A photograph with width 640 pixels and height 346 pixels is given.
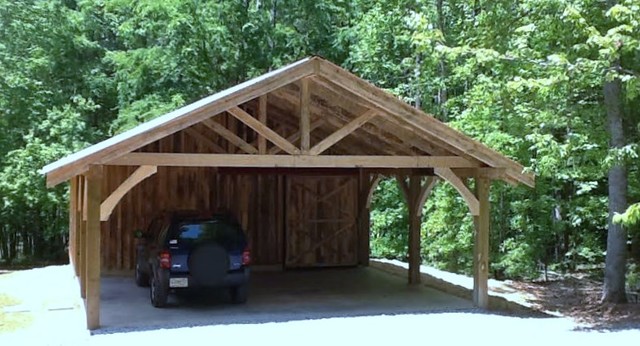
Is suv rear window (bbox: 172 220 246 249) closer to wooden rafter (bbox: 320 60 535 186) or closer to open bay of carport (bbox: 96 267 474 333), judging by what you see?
open bay of carport (bbox: 96 267 474 333)

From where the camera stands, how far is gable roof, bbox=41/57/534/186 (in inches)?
351

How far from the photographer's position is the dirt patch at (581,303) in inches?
400

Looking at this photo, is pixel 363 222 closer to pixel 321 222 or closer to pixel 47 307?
pixel 321 222

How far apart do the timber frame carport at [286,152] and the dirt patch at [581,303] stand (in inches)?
66.2

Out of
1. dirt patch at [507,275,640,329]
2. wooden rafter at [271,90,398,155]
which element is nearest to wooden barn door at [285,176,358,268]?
wooden rafter at [271,90,398,155]

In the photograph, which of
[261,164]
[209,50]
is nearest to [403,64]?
[209,50]

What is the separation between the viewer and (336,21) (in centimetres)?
2341

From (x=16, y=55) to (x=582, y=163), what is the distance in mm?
17767

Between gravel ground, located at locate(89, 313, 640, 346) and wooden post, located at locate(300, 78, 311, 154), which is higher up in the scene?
wooden post, located at locate(300, 78, 311, 154)

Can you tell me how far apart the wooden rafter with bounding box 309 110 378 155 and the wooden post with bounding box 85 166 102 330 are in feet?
9.99

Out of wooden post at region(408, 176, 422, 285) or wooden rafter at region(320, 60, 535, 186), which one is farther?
wooden post at region(408, 176, 422, 285)

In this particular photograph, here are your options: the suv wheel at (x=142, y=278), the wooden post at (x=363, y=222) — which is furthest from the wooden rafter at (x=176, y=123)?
the wooden post at (x=363, y=222)

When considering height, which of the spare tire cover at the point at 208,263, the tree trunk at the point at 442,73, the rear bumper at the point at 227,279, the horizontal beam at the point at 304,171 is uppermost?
the tree trunk at the point at 442,73

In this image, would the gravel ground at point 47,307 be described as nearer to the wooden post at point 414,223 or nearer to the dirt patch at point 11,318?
the dirt patch at point 11,318
